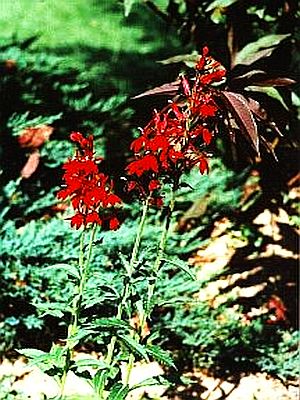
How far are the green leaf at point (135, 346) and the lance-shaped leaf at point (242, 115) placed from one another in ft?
2.01

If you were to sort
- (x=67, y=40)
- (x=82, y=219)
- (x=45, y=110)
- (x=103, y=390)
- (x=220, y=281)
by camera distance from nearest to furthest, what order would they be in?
1. (x=82, y=219)
2. (x=103, y=390)
3. (x=220, y=281)
4. (x=45, y=110)
5. (x=67, y=40)

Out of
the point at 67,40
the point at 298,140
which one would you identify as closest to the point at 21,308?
the point at 298,140

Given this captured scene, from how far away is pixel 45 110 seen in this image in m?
4.10

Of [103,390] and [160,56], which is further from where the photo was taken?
[160,56]

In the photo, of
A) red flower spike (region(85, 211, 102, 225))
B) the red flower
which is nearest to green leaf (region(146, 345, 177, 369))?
red flower spike (region(85, 211, 102, 225))

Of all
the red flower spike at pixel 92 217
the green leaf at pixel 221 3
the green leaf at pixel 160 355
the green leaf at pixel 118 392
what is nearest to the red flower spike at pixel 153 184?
the red flower spike at pixel 92 217

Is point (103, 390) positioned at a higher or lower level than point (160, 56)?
lower

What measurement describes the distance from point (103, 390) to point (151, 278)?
372mm

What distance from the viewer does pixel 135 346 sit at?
2.24 meters

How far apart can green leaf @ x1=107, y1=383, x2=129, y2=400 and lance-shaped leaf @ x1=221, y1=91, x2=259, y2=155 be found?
76 cm

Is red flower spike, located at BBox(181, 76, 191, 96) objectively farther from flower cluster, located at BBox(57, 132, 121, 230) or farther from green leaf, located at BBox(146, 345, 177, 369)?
green leaf, located at BBox(146, 345, 177, 369)

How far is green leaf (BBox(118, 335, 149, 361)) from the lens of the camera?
222 cm

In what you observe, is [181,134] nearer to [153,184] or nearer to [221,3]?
[153,184]

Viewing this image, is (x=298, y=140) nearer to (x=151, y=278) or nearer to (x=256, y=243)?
(x=256, y=243)
